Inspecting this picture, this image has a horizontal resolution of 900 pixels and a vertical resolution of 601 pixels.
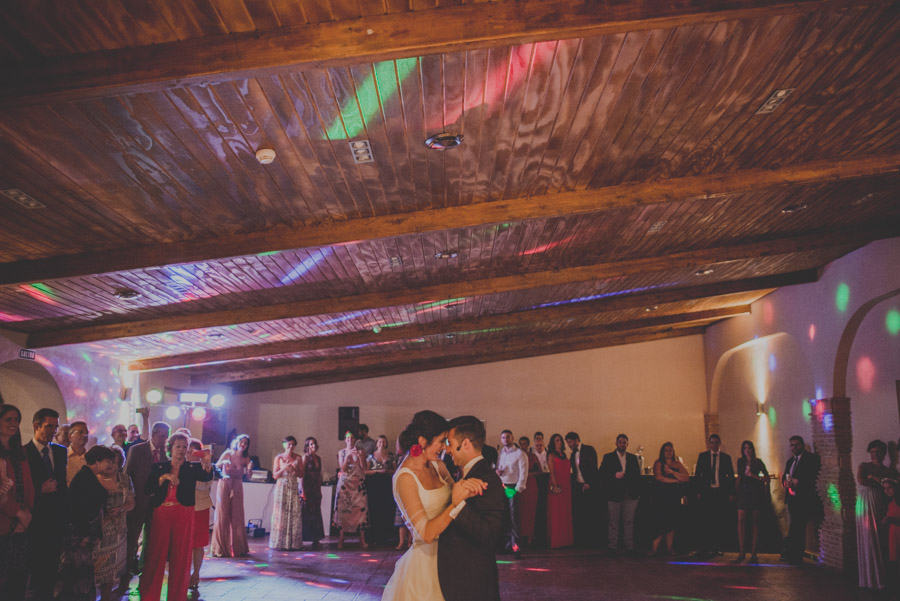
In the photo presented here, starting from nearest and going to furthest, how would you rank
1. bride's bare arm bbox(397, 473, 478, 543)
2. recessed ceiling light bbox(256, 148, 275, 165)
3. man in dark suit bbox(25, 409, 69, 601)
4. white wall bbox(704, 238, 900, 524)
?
bride's bare arm bbox(397, 473, 478, 543)
recessed ceiling light bbox(256, 148, 275, 165)
man in dark suit bbox(25, 409, 69, 601)
white wall bbox(704, 238, 900, 524)

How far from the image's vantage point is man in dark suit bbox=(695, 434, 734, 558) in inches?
390

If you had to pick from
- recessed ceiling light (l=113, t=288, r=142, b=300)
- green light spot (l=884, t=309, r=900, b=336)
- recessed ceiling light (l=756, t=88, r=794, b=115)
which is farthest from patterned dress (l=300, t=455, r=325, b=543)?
recessed ceiling light (l=756, t=88, r=794, b=115)

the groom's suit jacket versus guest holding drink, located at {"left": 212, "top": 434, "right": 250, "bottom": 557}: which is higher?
the groom's suit jacket

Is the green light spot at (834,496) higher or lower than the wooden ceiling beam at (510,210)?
lower

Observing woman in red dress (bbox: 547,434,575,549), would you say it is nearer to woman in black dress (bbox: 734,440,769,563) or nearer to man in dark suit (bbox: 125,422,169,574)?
woman in black dress (bbox: 734,440,769,563)

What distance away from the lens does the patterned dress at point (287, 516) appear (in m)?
10.0

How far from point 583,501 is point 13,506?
8436 mm

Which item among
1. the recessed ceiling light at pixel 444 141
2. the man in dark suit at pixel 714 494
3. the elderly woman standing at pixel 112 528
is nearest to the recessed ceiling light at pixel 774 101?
the recessed ceiling light at pixel 444 141

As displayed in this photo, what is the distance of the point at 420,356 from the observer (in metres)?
13.8

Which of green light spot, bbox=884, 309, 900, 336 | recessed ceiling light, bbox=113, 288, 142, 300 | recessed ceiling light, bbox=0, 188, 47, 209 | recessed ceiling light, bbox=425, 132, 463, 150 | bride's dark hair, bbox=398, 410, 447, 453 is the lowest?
bride's dark hair, bbox=398, 410, 447, 453

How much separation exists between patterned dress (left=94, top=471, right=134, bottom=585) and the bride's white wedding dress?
3539mm

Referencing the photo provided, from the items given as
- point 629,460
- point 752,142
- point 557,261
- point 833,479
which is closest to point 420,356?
point 629,460

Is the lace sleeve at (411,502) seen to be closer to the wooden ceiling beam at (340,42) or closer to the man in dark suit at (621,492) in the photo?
the wooden ceiling beam at (340,42)

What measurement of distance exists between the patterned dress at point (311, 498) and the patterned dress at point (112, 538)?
4.66 meters
